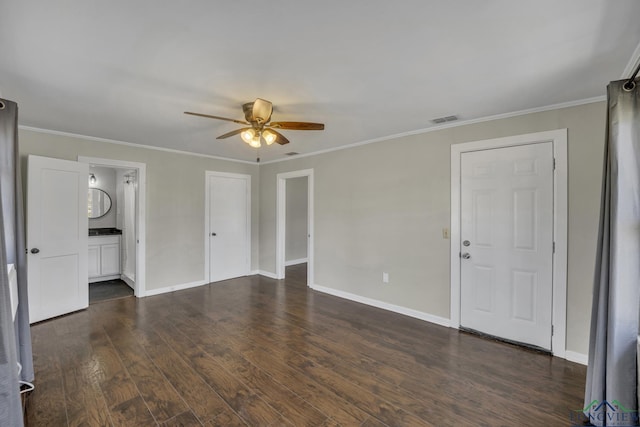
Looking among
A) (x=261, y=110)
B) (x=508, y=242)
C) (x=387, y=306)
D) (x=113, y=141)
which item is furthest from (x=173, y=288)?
(x=508, y=242)

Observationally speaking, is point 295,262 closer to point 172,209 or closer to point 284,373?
point 172,209

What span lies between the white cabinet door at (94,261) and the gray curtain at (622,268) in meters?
6.94

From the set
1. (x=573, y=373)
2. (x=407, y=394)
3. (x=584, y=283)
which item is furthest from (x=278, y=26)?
(x=573, y=373)

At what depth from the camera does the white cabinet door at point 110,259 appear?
17.7 feet

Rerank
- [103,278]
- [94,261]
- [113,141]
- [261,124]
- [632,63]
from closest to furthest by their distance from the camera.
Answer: [632,63] → [261,124] → [113,141] → [94,261] → [103,278]

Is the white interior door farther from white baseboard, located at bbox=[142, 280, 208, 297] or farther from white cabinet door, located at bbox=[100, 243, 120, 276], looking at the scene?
white cabinet door, located at bbox=[100, 243, 120, 276]

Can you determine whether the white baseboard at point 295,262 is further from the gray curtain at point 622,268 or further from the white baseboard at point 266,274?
the gray curtain at point 622,268

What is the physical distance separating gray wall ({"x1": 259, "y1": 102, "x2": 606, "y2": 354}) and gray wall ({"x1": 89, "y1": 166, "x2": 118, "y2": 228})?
12.6 feet

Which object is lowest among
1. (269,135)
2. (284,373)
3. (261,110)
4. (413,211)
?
(284,373)

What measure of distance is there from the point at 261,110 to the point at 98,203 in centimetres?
534

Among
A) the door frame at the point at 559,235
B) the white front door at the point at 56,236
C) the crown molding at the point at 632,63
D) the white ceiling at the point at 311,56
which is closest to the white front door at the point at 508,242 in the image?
the door frame at the point at 559,235

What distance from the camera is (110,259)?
550 centimetres

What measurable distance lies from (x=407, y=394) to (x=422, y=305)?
1.62 metres

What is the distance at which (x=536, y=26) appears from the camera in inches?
61.9
